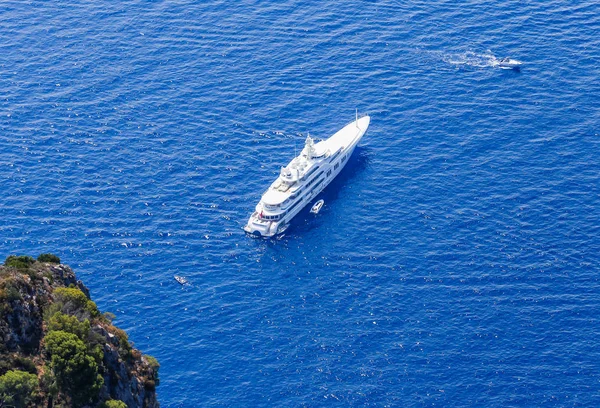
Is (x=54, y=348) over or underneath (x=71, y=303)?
underneath

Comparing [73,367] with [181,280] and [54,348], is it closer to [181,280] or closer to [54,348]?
[54,348]

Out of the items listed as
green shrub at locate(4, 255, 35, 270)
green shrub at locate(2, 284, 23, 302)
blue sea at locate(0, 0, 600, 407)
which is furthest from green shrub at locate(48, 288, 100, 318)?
blue sea at locate(0, 0, 600, 407)

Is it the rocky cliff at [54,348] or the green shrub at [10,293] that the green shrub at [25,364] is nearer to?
the rocky cliff at [54,348]

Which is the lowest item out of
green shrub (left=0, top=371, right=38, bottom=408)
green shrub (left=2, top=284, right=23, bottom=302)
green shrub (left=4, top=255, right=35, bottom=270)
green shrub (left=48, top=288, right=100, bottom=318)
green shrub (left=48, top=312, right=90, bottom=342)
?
green shrub (left=0, top=371, right=38, bottom=408)

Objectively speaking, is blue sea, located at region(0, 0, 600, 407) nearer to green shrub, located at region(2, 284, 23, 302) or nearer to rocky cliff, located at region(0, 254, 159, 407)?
rocky cliff, located at region(0, 254, 159, 407)

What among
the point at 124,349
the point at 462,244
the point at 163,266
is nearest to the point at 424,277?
the point at 462,244

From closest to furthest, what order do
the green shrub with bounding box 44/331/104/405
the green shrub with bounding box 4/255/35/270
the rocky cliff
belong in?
the rocky cliff < the green shrub with bounding box 44/331/104/405 < the green shrub with bounding box 4/255/35/270

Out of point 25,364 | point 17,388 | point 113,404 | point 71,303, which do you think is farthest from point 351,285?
point 17,388
